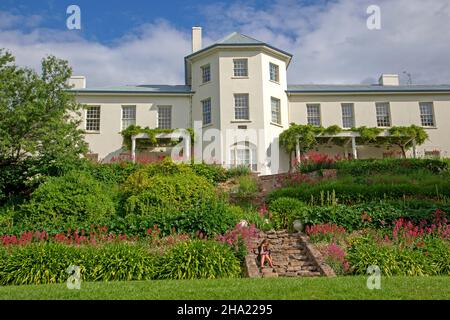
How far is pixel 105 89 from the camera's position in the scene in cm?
2703

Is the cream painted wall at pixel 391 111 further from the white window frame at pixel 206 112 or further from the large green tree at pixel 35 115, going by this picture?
the large green tree at pixel 35 115

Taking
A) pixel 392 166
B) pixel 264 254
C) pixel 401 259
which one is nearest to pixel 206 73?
pixel 392 166

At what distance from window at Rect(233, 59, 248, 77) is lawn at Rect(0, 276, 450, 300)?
759 inches

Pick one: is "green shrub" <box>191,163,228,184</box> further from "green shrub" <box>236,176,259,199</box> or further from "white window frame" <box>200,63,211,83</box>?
"white window frame" <box>200,63,211,83</box>

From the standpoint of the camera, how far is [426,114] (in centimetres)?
2744

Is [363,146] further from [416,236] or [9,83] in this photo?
[9,83]

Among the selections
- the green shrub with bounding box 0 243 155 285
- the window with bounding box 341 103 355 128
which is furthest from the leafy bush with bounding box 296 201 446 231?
the window with bounding box 341 103 355 128

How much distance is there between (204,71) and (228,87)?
240 centimetres

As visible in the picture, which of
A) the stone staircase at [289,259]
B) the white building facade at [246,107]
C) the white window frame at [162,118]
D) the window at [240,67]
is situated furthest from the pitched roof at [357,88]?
the stone staircase at [289,259]

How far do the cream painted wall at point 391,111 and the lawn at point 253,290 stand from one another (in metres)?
20.2

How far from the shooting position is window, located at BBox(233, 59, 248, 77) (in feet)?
83.3

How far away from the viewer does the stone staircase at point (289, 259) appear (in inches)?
357
